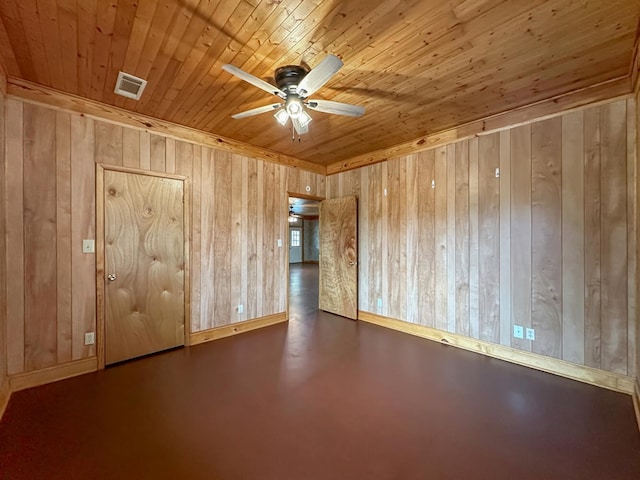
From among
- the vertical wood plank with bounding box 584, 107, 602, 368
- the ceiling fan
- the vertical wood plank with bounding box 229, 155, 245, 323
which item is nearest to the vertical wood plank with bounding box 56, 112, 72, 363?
the vertical wood plank with bounding box 229, 155, 245, 323

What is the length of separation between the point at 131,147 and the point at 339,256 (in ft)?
10.7

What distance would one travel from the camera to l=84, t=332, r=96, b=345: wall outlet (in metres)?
2.70

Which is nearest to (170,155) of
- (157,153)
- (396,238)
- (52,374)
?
(157,153)

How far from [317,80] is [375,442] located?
244 cm

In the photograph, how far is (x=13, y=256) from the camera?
234 centimetres

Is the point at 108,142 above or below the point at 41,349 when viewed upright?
above

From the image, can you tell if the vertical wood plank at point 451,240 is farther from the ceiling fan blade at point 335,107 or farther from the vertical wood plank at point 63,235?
the vertical wood plank at point 63,235

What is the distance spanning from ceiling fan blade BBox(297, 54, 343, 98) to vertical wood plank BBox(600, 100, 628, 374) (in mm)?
2573

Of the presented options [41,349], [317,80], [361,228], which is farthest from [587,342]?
Answer: [41,349]

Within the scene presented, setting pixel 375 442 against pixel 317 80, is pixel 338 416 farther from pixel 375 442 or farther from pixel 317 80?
pixel 317 80

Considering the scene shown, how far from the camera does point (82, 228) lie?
106 inches

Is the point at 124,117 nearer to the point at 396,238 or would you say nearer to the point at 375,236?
the point at 375,236

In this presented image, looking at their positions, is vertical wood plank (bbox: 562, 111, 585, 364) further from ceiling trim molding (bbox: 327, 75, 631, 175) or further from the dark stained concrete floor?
the dark stained concrete floor

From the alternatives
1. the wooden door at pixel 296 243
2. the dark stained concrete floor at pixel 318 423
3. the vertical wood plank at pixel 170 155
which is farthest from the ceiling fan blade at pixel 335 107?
the wooden door at pixel 296 243
